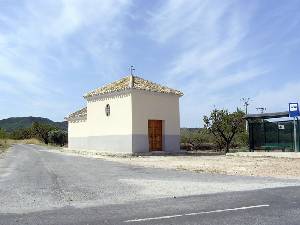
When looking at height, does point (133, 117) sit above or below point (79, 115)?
below

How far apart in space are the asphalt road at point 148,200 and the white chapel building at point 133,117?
14.4m

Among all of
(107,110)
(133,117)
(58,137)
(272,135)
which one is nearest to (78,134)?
(107,110)

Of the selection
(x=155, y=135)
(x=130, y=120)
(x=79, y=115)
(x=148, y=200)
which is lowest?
(x=148, y=200)

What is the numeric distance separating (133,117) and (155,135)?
8.60 feet

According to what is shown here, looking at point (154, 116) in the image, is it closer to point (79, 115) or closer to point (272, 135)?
point (272, 135)

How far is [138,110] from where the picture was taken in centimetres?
3112

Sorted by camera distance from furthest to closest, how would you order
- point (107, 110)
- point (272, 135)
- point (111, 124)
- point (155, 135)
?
point (107, 110)
point (111, 124)
point (155, 135)
point (272, 135)

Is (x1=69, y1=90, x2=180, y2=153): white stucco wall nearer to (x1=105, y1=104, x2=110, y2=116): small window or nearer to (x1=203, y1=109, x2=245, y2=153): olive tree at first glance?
(x1=105, y1=104, x2=110, y2=116): small window

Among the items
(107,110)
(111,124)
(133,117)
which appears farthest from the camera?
(107,110)

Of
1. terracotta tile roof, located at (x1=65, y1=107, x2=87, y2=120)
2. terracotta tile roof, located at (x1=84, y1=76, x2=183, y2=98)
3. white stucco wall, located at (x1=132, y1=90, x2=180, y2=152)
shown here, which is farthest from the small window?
terracotta tile roof, located at (x1=65, y1=107, x2=87, y2=120)

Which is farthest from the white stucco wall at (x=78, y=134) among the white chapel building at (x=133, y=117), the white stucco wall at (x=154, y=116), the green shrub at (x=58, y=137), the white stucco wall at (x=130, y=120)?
the green shrub at (x=58, y=137)

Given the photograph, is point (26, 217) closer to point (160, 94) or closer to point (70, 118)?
point (160, 94)

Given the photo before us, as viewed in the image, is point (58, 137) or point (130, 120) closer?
point (130, 120)

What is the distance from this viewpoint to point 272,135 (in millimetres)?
29109
